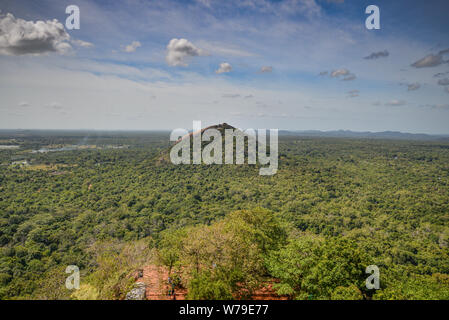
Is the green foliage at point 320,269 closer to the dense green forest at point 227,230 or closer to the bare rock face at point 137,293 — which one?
the dense green forest at point 227,230

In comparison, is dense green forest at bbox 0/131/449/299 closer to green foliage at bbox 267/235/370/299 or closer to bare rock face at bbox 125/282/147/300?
green foliage at bbox 267/235/370/299

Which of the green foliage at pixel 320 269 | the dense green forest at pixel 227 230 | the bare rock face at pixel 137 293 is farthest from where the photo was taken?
the bare rock face at pixel 137 293

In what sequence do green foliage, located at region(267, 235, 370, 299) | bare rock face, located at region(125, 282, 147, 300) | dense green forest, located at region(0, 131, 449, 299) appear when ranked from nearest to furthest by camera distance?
green foliage, located at region(267, 235, 370, 299) → dense green forest, located at region(0, 131, 449, 299) → bare rock face, located at region(125, 282, 147, 300)

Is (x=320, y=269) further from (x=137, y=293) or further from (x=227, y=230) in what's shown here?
(x=137, y=293)

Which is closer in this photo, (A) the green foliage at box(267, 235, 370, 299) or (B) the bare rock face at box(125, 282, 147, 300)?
(A) the green foliage at box(267, 235, 370, 299)

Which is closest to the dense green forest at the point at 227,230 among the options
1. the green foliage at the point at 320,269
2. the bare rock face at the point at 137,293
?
the green foliage at the point at 320,269

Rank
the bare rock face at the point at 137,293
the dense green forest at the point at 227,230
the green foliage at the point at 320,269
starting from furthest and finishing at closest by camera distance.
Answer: the bare rock face at the point at 137,293 → the dense green forest at the point at 227,230 → the green foliage at the point at 320,269

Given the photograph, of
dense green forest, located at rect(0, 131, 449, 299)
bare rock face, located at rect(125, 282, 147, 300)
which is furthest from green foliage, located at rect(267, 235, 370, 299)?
bare rock face, located at rect(125, 282, 147, 300)
